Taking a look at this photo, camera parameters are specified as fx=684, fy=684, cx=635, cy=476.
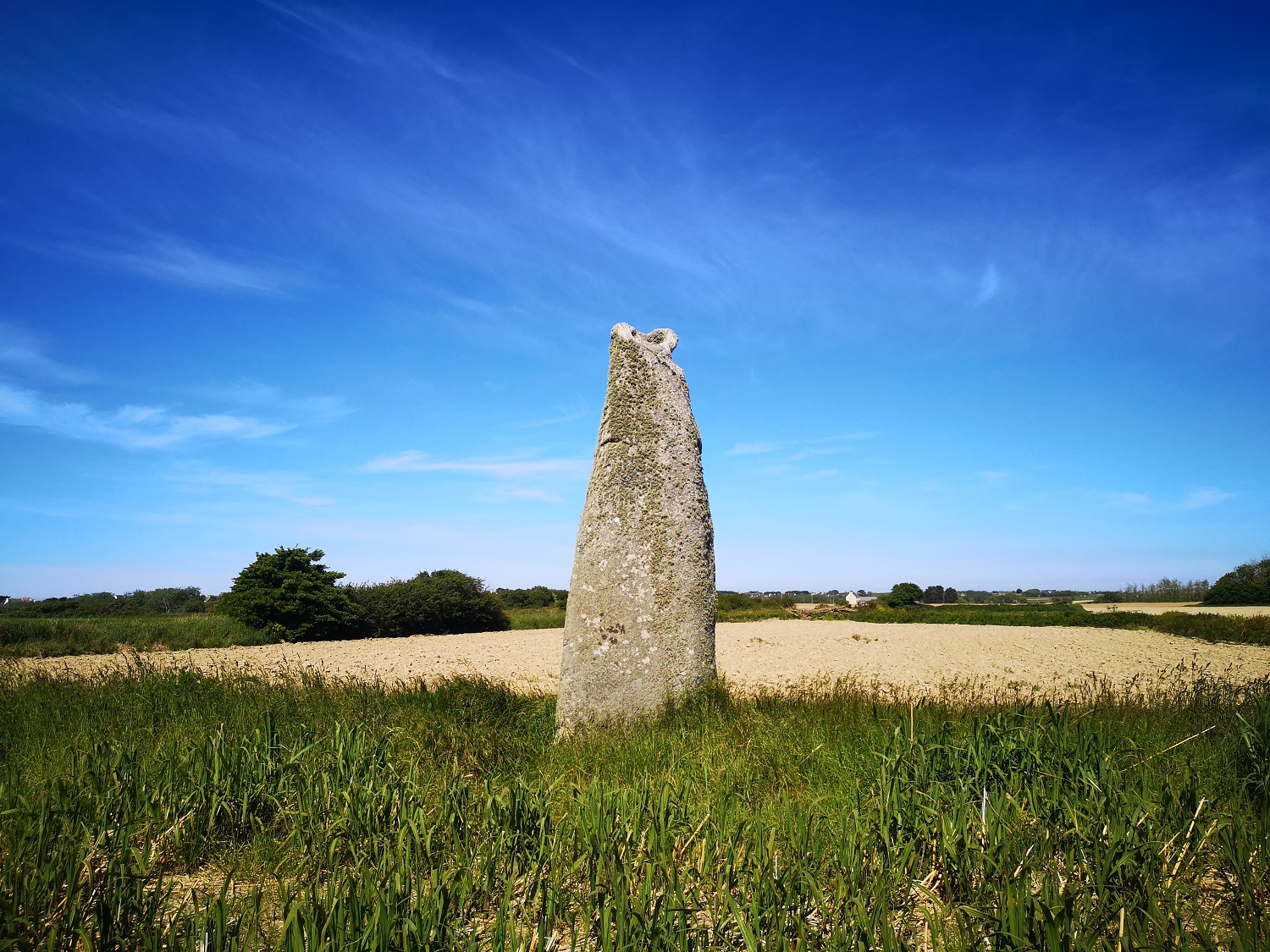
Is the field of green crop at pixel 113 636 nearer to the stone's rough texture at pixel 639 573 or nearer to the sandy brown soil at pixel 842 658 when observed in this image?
the sandy brown soil at pixel 842 658

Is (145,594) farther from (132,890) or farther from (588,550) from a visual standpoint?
(132,890)

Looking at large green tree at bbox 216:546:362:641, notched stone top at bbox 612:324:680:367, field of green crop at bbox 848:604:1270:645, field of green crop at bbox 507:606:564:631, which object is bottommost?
field of green crop at bbox 848:604:1270:645

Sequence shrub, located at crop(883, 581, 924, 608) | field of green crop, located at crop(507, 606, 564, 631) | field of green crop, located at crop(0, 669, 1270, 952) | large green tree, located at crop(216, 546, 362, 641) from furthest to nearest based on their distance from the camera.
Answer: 1. shrub, located at crop(883, 581, 924, 608)
2. field of green crop, located at crop(507, 606, 564, 631)
3. large green tree, located at crop(216, 546, 362, 641)
4. field of green crop, located at crop(0, 669, 1270, 952)

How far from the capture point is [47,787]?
11.7ft

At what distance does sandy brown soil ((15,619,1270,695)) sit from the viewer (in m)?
10.2

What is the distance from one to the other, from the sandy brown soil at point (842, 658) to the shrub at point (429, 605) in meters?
1.71

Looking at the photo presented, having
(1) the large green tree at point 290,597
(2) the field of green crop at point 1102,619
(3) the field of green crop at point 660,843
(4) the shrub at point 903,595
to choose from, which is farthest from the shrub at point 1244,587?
(1) the large green tree at point 290,597

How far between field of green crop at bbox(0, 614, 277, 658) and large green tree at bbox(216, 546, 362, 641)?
1.39 feet

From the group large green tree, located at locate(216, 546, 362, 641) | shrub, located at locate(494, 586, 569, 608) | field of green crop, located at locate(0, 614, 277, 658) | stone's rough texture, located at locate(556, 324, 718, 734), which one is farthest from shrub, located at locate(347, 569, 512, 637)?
stone's rough texture, located at locate(556, 324, 718, 734)

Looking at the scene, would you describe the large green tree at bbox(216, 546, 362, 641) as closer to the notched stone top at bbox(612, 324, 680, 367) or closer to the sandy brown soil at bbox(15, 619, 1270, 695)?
the sandy brown soil at bbox(15, 619, 1270, 695)

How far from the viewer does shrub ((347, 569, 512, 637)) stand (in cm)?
2062

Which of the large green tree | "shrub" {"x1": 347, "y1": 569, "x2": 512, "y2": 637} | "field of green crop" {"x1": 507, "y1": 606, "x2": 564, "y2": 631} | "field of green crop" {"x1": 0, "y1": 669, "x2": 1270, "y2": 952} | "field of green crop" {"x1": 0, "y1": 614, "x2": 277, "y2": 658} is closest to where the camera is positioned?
"field of green crop" {"x1": 0, "y1": 669, "x2": 1270, "y2": 952}

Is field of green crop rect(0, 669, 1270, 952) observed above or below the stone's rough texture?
below

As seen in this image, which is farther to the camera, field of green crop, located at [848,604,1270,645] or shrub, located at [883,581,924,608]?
shrub, located at [883,581,924,608]
